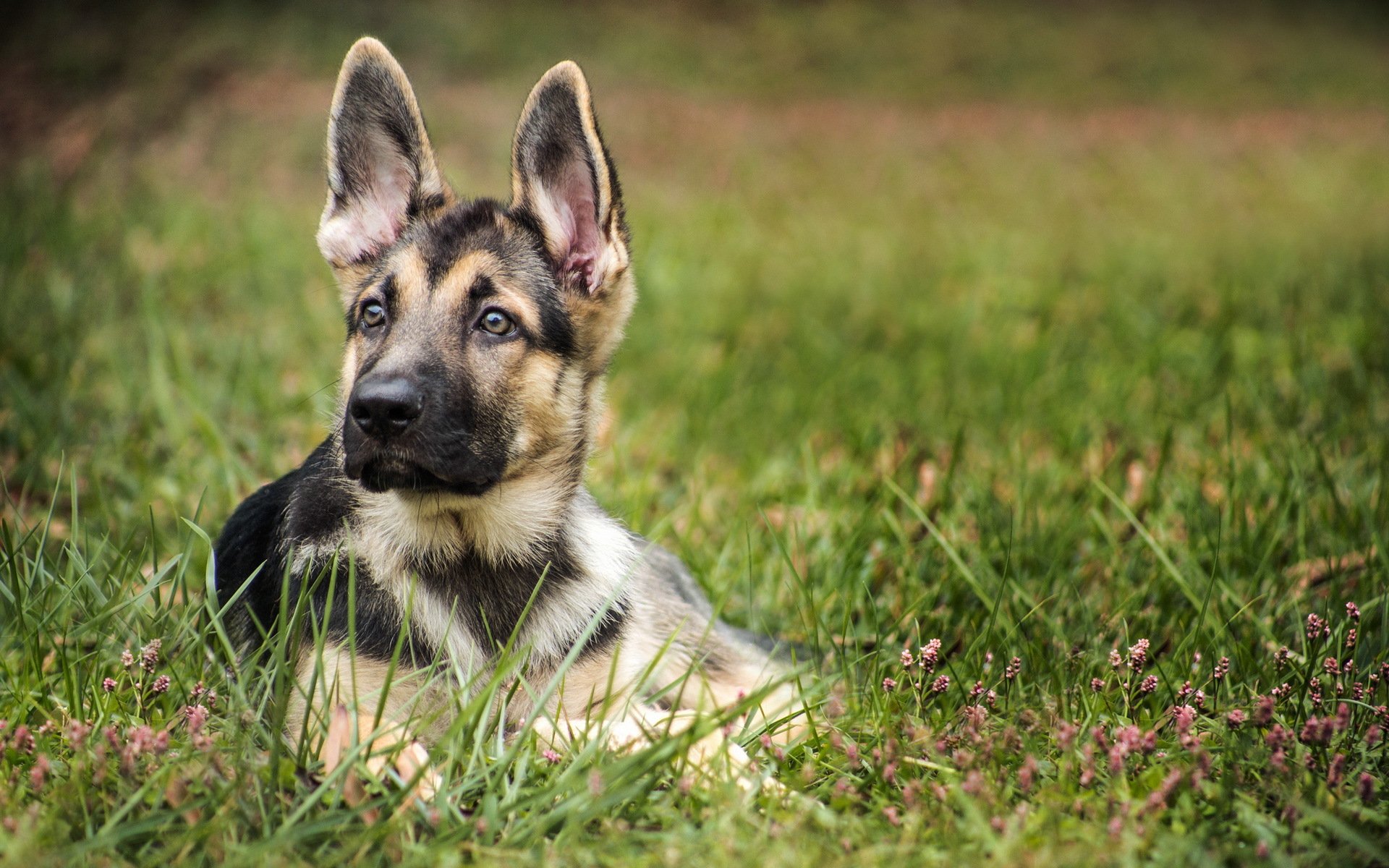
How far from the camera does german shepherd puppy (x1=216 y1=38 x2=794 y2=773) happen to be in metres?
3.15

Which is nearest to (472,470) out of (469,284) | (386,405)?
(386,405)

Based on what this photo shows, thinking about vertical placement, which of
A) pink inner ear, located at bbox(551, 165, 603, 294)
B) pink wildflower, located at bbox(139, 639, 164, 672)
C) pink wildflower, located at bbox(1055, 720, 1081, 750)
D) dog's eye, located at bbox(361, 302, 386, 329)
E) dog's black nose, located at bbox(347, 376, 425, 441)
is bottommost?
pink wildflower, located at bbox(139, 639, 164, 672)

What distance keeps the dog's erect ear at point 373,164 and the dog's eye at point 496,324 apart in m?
0.60

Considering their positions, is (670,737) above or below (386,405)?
below

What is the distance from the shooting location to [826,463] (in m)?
5.88

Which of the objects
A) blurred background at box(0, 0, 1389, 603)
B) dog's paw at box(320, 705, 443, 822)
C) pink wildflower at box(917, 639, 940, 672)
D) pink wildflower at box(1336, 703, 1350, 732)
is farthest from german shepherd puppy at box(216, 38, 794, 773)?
pink wildflower at box(1336, 703, 1350, 732)

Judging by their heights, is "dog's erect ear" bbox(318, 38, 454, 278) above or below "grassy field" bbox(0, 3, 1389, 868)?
above

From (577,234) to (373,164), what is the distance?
0.74 meters

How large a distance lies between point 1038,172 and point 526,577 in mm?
12109

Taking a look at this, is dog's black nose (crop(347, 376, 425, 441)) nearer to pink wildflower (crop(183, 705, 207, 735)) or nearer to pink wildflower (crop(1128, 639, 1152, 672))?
pink wildflower (crop(183, 705, 207, 735))

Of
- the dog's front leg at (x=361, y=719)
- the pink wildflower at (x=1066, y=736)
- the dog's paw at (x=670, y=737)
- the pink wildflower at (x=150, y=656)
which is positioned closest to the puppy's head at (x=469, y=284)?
the dog's front leg at (x=361, y=719)

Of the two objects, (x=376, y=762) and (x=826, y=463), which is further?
(x=826, y=463)

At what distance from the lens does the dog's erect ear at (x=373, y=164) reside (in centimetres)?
367

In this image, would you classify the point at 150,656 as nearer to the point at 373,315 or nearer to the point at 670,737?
the point at 373,315
